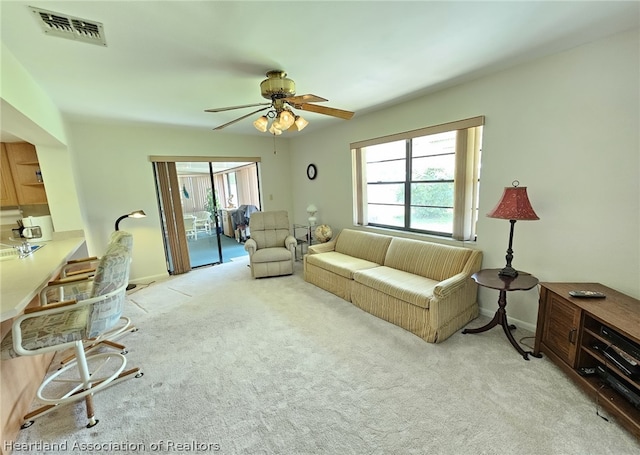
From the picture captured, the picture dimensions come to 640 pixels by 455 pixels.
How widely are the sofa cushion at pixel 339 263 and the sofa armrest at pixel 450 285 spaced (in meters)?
1.07

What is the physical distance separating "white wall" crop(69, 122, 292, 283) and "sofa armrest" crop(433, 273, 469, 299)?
13.7 feet

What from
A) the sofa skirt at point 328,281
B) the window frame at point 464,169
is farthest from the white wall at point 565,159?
the sofa skirt at point 328,281

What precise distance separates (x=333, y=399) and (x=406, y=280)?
1.47 m

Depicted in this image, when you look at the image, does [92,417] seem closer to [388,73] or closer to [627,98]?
[388,73]

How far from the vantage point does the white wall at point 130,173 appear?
12.5ft

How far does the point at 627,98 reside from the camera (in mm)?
1838

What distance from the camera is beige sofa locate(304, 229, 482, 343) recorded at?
241cm

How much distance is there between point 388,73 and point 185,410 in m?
3.08

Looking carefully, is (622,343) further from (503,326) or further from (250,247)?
(250,247)

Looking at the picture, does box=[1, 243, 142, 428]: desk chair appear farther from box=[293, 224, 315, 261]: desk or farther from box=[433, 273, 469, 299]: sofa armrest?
box=[293, 224, 315, 261]: desk

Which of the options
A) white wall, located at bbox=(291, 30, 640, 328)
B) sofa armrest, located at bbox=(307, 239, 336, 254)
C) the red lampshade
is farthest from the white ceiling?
sofa armrest, located at bbox=(307, 239, 336, 254)

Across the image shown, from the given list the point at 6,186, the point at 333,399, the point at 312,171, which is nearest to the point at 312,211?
the point at 312,171

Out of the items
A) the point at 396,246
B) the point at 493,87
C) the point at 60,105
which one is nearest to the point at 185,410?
the point at 396,246

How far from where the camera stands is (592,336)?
1.74 meters
